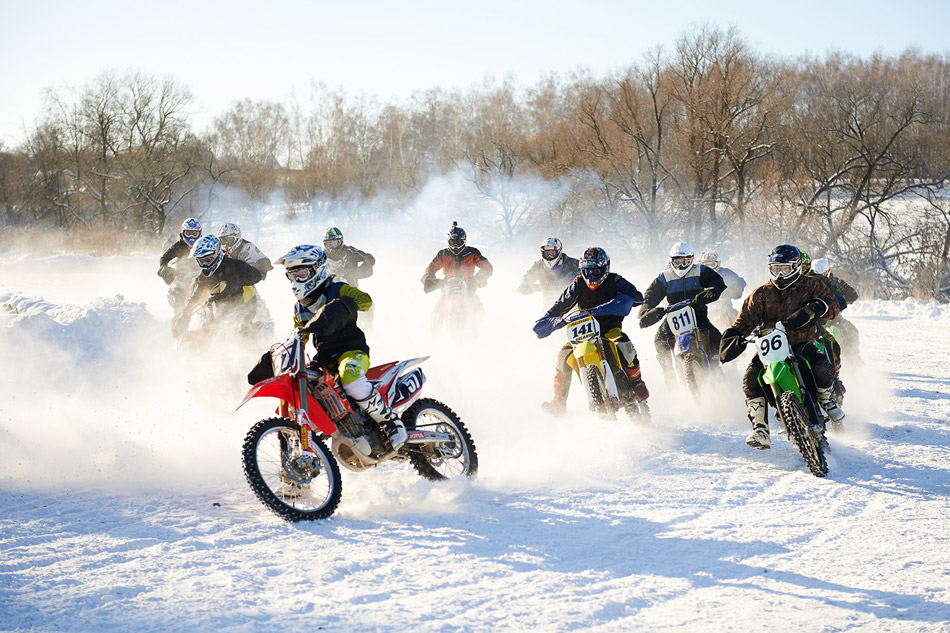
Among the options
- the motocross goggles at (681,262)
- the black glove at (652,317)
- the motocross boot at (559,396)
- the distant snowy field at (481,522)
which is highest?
the motocross goggles at (681,262)

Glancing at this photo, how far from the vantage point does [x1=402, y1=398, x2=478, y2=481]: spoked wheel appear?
653 centimetres

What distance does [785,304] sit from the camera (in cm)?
740

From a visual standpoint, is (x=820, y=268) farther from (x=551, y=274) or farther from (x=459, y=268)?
(x=459, y=268)

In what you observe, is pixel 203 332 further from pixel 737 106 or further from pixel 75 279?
pixel 737 106

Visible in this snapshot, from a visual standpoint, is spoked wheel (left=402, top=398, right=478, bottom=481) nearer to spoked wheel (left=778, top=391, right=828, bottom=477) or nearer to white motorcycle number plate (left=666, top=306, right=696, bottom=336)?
spoked wheel (left=778, top=391, right=828, bottom=477)

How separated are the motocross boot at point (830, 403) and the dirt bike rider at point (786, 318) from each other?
0.02 m

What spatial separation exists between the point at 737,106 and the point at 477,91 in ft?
94.1

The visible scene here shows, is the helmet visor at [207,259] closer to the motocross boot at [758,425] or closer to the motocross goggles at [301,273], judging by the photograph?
the motocross goggles at [301,273]

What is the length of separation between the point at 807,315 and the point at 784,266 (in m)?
0.52

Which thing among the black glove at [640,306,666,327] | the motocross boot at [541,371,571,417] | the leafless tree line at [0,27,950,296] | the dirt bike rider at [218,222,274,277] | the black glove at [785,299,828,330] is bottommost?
the motocross boot at [541,371,571,417]

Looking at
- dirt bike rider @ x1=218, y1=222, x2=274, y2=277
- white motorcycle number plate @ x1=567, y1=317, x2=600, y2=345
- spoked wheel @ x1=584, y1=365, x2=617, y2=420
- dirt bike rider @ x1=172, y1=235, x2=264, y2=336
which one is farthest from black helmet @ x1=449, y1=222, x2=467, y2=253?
spoked wheel @ x1=584, y1=365, x2=617, y2=420

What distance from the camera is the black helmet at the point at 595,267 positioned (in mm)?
8648

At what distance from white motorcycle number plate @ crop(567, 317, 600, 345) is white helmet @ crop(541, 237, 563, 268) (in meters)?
3.25

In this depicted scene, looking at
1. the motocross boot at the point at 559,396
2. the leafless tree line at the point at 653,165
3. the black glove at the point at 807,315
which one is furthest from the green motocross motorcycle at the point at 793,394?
the leafless tree line at the point at 653,165
